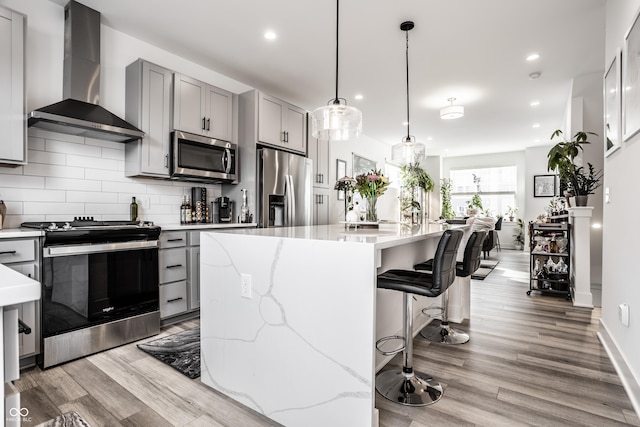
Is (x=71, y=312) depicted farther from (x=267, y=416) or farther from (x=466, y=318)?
(x=466, y=318)

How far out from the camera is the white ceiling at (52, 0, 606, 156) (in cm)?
295

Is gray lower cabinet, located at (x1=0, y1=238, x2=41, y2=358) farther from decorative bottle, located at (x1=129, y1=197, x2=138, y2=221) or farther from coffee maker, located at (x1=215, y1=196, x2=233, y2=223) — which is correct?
coffee maker, located at (x1=215, y1=196, x2=233, y2=223)

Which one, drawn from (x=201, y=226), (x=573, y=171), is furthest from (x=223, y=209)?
(x=573, y=171)

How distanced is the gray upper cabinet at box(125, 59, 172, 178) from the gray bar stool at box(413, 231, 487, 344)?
2.63 metres

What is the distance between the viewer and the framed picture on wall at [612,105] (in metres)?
2.43

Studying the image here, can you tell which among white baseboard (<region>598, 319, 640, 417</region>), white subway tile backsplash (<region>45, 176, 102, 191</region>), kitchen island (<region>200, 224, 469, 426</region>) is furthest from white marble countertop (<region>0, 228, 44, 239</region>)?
white baseboard (<region>598, 319, 640, 417</region>)

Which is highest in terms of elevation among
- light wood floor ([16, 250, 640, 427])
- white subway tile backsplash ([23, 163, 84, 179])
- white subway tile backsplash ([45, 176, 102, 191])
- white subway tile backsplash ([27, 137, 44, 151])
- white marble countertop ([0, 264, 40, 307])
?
Result: white subway tile backsplash ([27, 137, 44, 151])

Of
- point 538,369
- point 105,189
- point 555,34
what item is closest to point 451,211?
point 555,34

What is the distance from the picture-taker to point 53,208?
2.83 m

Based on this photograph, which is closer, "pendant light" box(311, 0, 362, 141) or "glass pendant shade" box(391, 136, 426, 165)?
"pendant light" box(311, 0, 362, 141)

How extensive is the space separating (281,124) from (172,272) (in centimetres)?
232

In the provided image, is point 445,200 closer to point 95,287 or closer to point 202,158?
point 202,158

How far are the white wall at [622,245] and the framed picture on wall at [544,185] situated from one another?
283 inches

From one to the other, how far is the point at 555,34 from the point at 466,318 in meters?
2.98
